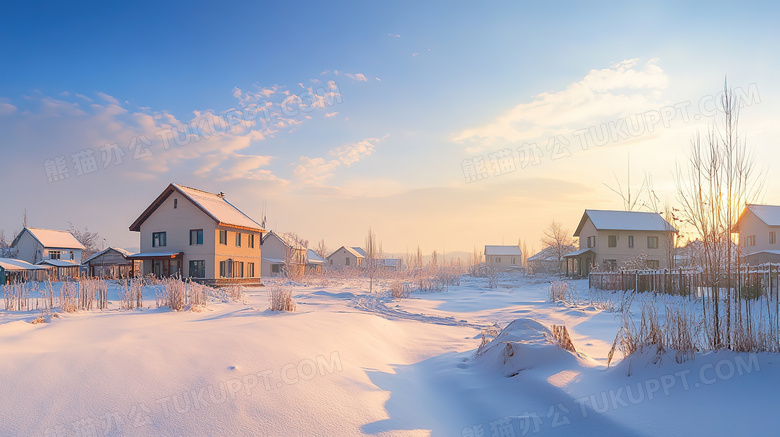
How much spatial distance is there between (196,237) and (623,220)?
36.9m

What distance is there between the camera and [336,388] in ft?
16.3

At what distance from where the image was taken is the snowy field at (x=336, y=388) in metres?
3.72

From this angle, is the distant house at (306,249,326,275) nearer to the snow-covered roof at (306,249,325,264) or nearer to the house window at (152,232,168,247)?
the snow-covered roof at (306,249,325,264)

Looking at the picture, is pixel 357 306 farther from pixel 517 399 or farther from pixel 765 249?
pixel 765 249

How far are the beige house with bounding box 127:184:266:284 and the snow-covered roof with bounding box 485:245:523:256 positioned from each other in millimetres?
46949

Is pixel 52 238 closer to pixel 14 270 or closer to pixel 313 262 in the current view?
pixel 14 270

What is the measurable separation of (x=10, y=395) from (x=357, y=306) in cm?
1220

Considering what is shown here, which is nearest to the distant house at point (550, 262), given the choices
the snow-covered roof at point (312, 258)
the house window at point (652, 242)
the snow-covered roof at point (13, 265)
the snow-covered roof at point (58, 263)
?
the house window at point (652, 242)

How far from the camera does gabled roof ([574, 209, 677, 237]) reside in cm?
4112

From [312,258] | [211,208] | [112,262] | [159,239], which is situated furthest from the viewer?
[312,258]

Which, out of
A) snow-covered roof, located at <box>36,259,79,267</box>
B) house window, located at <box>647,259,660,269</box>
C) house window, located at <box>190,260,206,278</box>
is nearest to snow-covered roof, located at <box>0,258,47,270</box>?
snow-covered roof, located at <box>36,259,79,267</box>

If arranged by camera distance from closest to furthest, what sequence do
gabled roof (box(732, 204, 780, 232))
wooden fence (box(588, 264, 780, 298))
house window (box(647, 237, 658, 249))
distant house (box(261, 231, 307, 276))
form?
wooden fence (box(588, 264, 780, 298))
gabled roof (box(732, 204, 780, 232))
house window (box(647, 237, 658, 249))
distant house (box(261, 231, 307, 276))

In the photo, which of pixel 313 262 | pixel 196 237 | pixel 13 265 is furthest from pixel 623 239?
pixel 13 265

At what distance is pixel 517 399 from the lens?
5.09 m
